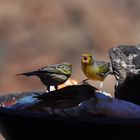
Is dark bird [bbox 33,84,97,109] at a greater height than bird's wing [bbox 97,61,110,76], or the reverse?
dark bird [bbox 33,84,97,109]

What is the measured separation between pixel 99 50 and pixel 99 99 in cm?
515

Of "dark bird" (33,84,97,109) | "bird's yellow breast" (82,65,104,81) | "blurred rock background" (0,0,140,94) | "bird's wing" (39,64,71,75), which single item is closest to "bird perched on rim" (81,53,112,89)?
"bird's yellow breast" (82,65,104,81)

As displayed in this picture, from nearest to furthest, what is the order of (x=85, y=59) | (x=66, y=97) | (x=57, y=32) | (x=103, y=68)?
(x=66, y=97), (x=103, y=68), (x=85, y=59), (x=57, y=32)

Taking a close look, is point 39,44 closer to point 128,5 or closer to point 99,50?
point 99,50

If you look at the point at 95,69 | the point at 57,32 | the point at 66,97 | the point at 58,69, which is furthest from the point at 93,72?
the point at 57,32

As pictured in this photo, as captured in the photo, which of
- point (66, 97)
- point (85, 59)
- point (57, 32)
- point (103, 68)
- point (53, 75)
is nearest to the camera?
point (66, 97)

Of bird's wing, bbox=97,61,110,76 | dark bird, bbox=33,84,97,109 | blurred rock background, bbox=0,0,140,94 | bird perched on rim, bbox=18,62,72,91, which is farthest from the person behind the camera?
blurred rock background, bbox=0,0,140,94

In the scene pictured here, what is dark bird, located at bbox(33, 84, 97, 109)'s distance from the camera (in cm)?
164

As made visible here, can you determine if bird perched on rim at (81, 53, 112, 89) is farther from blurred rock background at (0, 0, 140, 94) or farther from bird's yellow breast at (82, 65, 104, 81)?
blurred rock background at (0, 0, 140, 94)

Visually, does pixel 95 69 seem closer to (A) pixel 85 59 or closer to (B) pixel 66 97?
(A) pixel 85 59

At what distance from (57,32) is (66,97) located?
584 centimetres

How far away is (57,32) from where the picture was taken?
745cm

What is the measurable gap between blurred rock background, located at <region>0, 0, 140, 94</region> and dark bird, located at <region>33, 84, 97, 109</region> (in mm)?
4327

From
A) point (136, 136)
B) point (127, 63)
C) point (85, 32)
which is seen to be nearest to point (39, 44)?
point (85, 32)
